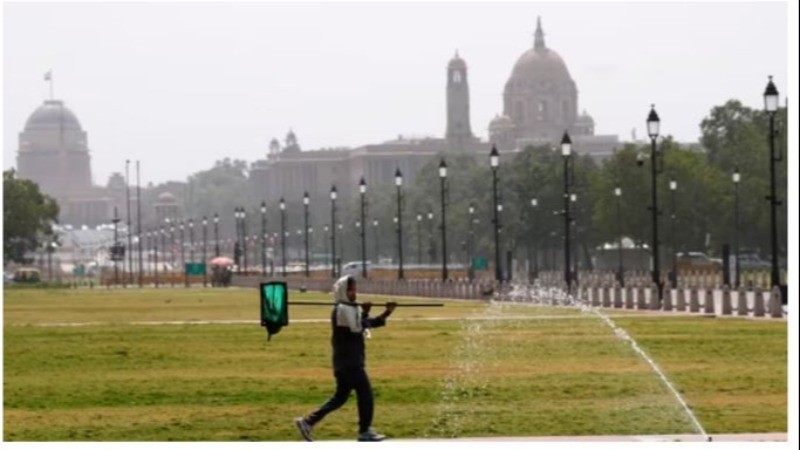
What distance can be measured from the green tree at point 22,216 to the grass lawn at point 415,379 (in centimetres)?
12754

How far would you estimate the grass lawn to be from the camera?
27391 millimetres

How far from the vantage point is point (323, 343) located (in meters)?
47.0

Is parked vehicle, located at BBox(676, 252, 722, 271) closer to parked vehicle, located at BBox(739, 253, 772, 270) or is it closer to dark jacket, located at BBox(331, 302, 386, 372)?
parked vehicle, located at BBox(739, 253, 772, 270)

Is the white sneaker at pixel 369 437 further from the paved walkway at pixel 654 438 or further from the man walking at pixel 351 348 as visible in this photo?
the paved walkway at pixel 654 438

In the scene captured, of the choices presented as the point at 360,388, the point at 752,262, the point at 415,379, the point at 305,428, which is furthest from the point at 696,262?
the point at 360,388

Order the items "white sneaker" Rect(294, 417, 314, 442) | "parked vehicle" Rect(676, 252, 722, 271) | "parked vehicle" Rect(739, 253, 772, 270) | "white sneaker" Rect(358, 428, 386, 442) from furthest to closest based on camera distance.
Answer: "parked vehicle" Rect(739, 253, 772, 270), "parked vehicle" Rect(676, 252, 722, 271), "white sneaker" Rect(294, 417, 314, 442), "white sneaker" Rect(358, 428, 386, 442)

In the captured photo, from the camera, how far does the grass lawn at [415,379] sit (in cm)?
2739

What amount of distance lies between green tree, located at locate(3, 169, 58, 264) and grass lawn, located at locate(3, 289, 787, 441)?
12754cm

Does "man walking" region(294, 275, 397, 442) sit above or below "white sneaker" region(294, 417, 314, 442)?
above

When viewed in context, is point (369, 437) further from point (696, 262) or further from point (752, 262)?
point (752, 262)

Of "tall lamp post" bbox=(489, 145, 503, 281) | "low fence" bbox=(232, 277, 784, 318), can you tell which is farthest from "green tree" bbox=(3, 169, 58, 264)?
"tall lamp post" bbox=(489, 145, 503, 281)

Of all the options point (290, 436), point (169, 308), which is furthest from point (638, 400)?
point (169, 308)
